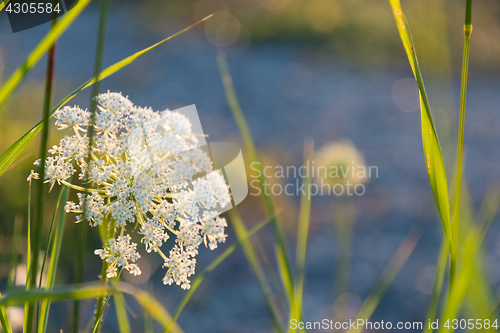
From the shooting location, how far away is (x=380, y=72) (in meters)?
5.14

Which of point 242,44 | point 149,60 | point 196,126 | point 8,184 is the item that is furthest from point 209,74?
point 196,126

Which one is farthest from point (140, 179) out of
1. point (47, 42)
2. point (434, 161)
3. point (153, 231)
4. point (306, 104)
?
point (306, 104)

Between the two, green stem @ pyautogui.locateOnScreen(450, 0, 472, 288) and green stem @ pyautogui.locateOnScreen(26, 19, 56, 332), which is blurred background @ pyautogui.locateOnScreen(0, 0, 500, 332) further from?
green stem @ pyautogui.locateOnScreen(26, 19, 56, 332)

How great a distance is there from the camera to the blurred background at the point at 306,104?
174cm

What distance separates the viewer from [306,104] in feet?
13.8

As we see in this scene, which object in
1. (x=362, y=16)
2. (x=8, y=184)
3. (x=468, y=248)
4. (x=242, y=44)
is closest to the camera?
(x=468, y=248)

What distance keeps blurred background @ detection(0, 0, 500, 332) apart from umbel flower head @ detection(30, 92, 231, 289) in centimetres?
15

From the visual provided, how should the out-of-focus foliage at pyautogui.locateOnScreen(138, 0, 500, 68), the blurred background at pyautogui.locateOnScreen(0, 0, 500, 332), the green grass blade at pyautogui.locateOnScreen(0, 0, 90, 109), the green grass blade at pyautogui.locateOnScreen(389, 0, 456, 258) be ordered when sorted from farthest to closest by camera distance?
the out-of-focus foliage at pyautogui.locateOnScreen(138, 0, 500, 68), the blurred background at pyautogui.locateOnScreen(0, 0, 500, 332), the green grass blade at pyautogui.locateOnScreen(389, 0, 456, 258), the green grass blade at pyautogui.locateOnScreen(0, 0, 90, 109)

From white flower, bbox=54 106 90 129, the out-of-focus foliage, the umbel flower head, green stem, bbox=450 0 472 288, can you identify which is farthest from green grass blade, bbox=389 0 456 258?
the out-of-focus foliage

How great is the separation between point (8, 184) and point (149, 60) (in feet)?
10.8

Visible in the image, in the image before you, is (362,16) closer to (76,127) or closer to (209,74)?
(209,74)

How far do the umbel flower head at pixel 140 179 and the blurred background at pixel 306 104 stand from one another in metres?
0.15

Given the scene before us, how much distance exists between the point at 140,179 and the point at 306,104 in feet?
12.9

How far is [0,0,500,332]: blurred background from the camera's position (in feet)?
5.71
